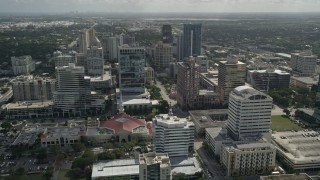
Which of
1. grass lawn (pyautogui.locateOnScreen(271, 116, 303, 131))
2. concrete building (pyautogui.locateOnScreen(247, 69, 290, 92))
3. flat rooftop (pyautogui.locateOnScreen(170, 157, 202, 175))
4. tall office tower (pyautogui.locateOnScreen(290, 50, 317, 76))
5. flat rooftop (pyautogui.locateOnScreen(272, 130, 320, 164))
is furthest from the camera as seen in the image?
tall office tower (pyautogui.locateOnScreen(290, 50, 317, 76))

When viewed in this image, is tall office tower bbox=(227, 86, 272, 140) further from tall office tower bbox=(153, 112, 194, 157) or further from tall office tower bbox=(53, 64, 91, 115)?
tall office tower bbox=(53, 64, 91, 115)

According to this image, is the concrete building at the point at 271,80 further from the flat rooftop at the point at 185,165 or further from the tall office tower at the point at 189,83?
the flat rooftop at the point at 185,165

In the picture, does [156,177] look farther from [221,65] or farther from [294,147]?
[221,65]

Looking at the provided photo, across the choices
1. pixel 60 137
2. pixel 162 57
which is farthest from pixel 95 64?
pixel 60 137

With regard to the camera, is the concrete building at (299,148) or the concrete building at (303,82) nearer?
the concrete building at (299,148)

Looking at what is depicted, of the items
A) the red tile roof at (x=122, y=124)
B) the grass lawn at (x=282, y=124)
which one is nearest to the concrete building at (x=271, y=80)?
the grass lawn at (x=282, y=124)

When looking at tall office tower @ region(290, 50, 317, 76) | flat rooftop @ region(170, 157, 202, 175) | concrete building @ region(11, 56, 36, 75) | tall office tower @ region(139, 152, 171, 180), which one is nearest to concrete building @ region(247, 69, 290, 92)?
tall office tower @ region(290, 50, 317, 76)

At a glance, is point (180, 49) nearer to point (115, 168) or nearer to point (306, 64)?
point (306, 64)
